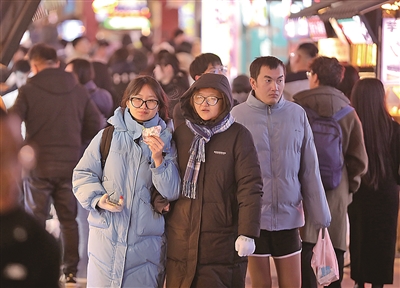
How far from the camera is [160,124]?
5.15 metres

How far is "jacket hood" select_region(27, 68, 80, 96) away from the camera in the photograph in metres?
7.56

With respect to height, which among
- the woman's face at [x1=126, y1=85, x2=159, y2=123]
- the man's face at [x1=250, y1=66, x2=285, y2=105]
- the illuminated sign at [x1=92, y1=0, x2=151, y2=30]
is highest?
the illuminated sign at [x1=92, y1=0, x2=151, y2=30]

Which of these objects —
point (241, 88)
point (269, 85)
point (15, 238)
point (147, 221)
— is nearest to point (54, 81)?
point (241, 88)

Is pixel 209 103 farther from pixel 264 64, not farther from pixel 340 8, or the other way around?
pixel 340 8

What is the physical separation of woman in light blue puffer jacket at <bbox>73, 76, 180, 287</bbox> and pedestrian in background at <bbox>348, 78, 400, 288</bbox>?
2647mm

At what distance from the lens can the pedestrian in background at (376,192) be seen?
7109 millimetres

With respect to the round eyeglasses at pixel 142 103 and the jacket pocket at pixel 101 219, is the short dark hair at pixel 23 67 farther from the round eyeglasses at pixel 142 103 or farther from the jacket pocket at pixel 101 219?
the jacket pocket at pixel 101 219

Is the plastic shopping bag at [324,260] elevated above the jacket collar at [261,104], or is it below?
below

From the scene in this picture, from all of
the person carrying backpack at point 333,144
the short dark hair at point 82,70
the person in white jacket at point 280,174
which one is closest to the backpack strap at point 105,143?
the person in white jacket at point 280,174

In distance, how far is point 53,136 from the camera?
762 cm

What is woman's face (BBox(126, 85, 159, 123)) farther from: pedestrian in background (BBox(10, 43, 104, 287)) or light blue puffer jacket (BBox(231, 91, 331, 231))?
pedestrian in background (BBox(10, 43, 104, 287))

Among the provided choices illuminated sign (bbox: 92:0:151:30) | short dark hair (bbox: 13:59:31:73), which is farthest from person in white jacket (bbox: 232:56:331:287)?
illuminated sign (bbox: 92:0:151:30)

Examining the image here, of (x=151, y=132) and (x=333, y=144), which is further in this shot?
(x=333, y=144)

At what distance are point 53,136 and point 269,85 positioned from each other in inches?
106
